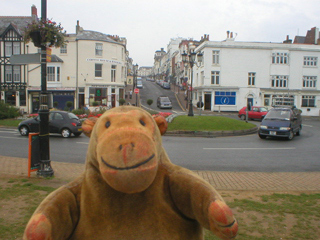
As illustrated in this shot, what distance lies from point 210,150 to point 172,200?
34.1 feet

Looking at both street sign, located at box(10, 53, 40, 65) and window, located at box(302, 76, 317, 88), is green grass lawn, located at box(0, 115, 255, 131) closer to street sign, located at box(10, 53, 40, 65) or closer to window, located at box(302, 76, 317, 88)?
street sign, located at box(10, 53, 40, 65)

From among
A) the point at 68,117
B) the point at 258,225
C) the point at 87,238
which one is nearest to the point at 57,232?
the point at 87,238

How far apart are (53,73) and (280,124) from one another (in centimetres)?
3097

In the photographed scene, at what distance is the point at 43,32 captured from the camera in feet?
24.6

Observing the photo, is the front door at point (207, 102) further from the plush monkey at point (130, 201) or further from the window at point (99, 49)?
the plush monkey at point (130, 201)

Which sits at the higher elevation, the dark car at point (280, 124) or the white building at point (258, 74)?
the white building at point (258, 74)

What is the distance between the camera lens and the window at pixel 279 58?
42.0m

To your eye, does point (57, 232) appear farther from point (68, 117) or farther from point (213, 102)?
point (213, 102)

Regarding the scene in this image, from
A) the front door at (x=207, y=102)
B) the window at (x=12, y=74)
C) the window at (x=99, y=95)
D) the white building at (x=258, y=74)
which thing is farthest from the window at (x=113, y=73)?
the front door at (x=207, y=102)

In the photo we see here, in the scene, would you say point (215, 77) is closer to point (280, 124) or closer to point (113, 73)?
point (113, 73)

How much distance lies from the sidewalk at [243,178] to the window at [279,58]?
Answer: 37296 mm

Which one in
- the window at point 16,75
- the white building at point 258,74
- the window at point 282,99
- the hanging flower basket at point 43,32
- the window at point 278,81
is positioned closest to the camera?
the hanging flower basket at point 43,32

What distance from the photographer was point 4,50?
37.4 metres

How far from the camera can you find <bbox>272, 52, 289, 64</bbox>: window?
42031 millimetres
